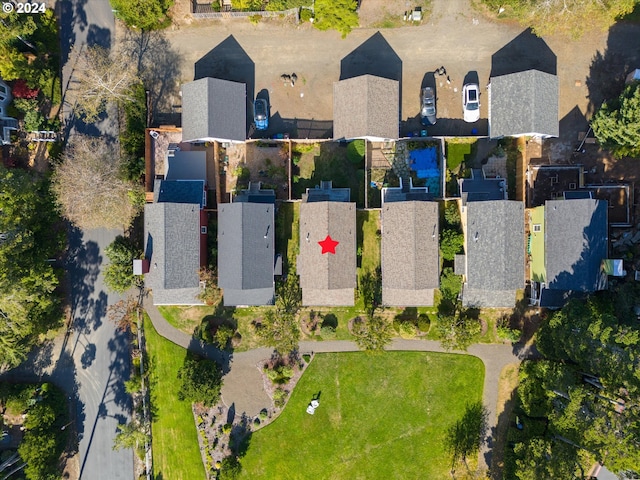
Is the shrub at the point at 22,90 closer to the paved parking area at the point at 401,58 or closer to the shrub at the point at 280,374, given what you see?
the paved parking area at the point at 401,58

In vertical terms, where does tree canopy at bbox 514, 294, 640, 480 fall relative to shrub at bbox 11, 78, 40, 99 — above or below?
below

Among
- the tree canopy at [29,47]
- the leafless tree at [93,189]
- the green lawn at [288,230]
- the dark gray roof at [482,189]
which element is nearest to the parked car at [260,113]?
the green lawn at [288,230]

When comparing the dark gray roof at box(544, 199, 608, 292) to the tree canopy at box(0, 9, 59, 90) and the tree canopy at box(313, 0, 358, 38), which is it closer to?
the tree canopy at box(313, 0, 358, 38)

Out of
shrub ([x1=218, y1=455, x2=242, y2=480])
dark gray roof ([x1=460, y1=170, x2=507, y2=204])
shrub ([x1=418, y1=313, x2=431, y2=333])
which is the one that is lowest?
shrub ([x1=218, y1=455, x2=242, y2=480])

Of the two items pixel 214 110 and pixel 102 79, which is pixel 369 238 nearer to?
pixel 214 110

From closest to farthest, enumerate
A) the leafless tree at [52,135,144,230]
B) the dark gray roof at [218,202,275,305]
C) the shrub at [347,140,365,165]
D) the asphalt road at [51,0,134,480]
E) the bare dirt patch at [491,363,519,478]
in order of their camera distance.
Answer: the dark gray roof at [218,202,275,305] < the leafless tree at [52,135,144,230] < the shrub at [347,140,365,165] < the bare dirt patch at [491,363,519,478] < the asphalt road at [51,0,134,480]

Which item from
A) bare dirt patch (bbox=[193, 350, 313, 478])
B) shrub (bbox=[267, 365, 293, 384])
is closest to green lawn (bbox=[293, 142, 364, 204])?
shrub (bbox=[267, 365, 293, 384])
